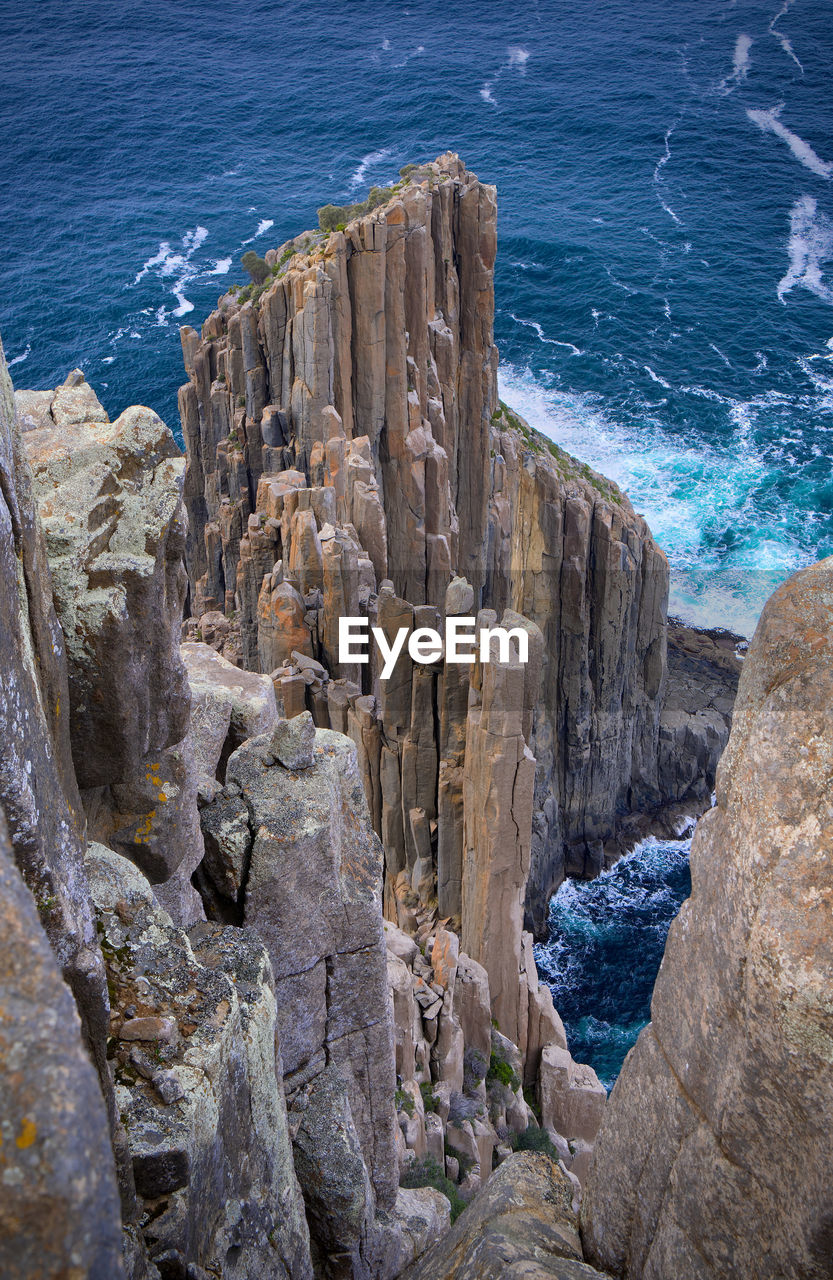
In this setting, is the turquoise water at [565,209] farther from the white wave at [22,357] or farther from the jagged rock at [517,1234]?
the jagged rock at [517,1234]

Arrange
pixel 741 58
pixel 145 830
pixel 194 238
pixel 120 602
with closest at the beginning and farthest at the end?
pixel 120 602 < pixel 145 830 < pixel 194 238 < pixel 741 58

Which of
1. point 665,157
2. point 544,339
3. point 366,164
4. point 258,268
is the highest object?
point 665,157

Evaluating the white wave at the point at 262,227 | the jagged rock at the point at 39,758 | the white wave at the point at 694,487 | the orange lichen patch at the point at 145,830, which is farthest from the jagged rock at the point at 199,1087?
the white wave at the point at 262,227

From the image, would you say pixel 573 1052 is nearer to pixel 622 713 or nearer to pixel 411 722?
pixel 622 713

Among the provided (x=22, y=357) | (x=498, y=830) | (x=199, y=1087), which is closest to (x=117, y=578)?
(x=199, y=1087)

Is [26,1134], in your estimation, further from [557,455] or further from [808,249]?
[808,249]

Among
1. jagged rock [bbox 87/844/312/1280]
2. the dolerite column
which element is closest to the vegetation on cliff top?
the dolerite column
